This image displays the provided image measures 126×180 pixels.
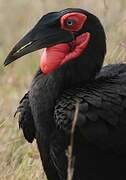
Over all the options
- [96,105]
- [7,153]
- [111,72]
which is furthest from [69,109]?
[7,153]

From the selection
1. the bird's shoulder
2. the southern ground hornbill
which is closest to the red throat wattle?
the southern ground hornbill

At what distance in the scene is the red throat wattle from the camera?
6.68m

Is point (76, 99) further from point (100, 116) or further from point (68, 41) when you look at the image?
point (68, 41)

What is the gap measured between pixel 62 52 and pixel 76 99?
42 cm

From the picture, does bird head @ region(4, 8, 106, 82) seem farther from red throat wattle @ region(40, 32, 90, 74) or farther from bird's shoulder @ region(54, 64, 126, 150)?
bird's shoulder @ region(54, 64, 126, 150)

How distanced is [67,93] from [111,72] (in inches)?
16.4

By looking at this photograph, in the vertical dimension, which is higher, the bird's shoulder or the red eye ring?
the red eye ring

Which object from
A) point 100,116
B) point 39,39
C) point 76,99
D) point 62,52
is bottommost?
point 100,116

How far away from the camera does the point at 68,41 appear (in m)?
6.71

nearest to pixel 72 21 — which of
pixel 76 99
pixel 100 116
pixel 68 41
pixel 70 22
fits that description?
pixel 70 22

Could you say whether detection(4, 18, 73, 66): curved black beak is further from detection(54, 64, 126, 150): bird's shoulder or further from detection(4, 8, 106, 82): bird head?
detection(54, 64, 126, 150): bird's shoulder

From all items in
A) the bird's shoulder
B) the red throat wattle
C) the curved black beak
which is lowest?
the bird's shoulder

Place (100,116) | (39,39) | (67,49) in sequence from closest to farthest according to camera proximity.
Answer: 1. (100,116)
2. (39,39)
3. (67,49)

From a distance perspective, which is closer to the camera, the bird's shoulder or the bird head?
the bird's shoulder
